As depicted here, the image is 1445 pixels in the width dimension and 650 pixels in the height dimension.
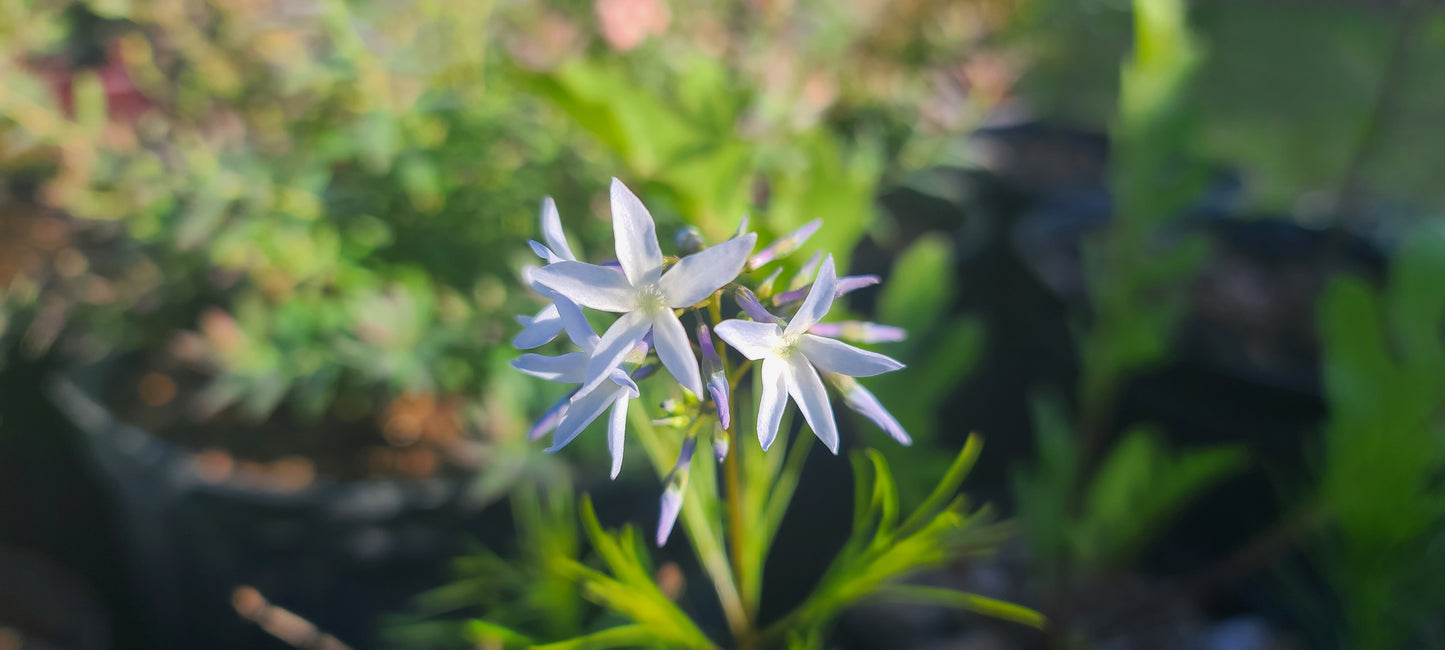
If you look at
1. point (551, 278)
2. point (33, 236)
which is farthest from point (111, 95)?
point (551, 278)

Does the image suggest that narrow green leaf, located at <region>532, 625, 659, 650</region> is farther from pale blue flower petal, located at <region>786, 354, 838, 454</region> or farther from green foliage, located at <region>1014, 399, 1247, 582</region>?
green foliage, located at <region>1014, 399, 1247, 582</region>

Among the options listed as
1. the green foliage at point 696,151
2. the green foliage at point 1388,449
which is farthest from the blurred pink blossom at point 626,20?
the green foliage at point 1388,449

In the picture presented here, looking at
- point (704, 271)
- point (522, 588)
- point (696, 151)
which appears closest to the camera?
point (704, 271)

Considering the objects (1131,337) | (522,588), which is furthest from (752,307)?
(1131,337)

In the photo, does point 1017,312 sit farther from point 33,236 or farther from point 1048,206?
point 33,236

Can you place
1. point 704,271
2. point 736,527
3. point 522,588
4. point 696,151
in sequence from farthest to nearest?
point 522,588 → point 696,151 → point 736,527 → point 704,271

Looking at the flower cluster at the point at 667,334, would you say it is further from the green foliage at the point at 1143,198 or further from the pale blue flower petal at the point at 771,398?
the green foliage at the point at 1143,198

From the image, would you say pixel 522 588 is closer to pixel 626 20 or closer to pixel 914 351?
pixel 914 351

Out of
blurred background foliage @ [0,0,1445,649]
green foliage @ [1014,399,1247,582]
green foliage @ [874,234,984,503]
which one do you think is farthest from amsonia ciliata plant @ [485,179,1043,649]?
green foliage @ [1014,399,1247,582]
